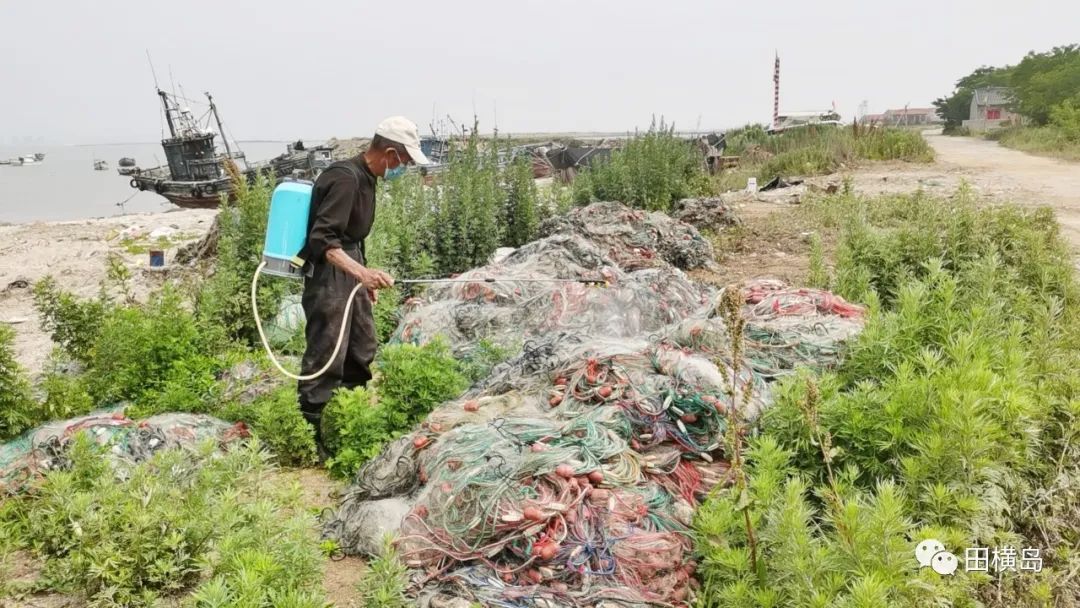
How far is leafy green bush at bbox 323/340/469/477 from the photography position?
3918 millimetres

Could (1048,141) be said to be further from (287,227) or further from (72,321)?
(72,321)

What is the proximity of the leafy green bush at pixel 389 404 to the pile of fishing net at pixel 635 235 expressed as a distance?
12.7ft

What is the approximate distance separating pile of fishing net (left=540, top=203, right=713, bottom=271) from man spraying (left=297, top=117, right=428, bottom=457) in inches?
154

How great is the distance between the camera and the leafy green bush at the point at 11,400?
13.1ft

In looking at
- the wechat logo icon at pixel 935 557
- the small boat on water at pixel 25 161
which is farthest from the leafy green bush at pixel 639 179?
the small boat on water at pixel 25 161

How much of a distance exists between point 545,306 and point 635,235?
3.00m

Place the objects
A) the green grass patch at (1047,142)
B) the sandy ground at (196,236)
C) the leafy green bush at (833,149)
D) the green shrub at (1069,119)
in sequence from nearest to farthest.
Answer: the sandy ground at (196,236)
the leafy green bush at (833,149)
the green grass patch at (1047,142)
the green shrub at (1069,119)

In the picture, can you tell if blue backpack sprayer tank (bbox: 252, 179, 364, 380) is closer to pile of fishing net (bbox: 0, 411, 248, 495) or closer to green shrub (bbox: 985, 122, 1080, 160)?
pile of fishing net (bbox: 0, 411, 248, 495)

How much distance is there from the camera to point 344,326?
13.4 feet

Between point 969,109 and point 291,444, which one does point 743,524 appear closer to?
point 291,444

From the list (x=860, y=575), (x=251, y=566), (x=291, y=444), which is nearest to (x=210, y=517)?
(x=251, y=566)

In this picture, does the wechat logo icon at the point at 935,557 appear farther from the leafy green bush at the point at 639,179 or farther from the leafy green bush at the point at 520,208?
the leafy green bush at the point at 639,179

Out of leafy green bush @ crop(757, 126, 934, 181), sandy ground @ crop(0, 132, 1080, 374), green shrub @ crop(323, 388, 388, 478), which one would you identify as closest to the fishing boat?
sandy ground @ crop(0, 132, 1080, 374)

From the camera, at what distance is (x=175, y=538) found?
2.53m
